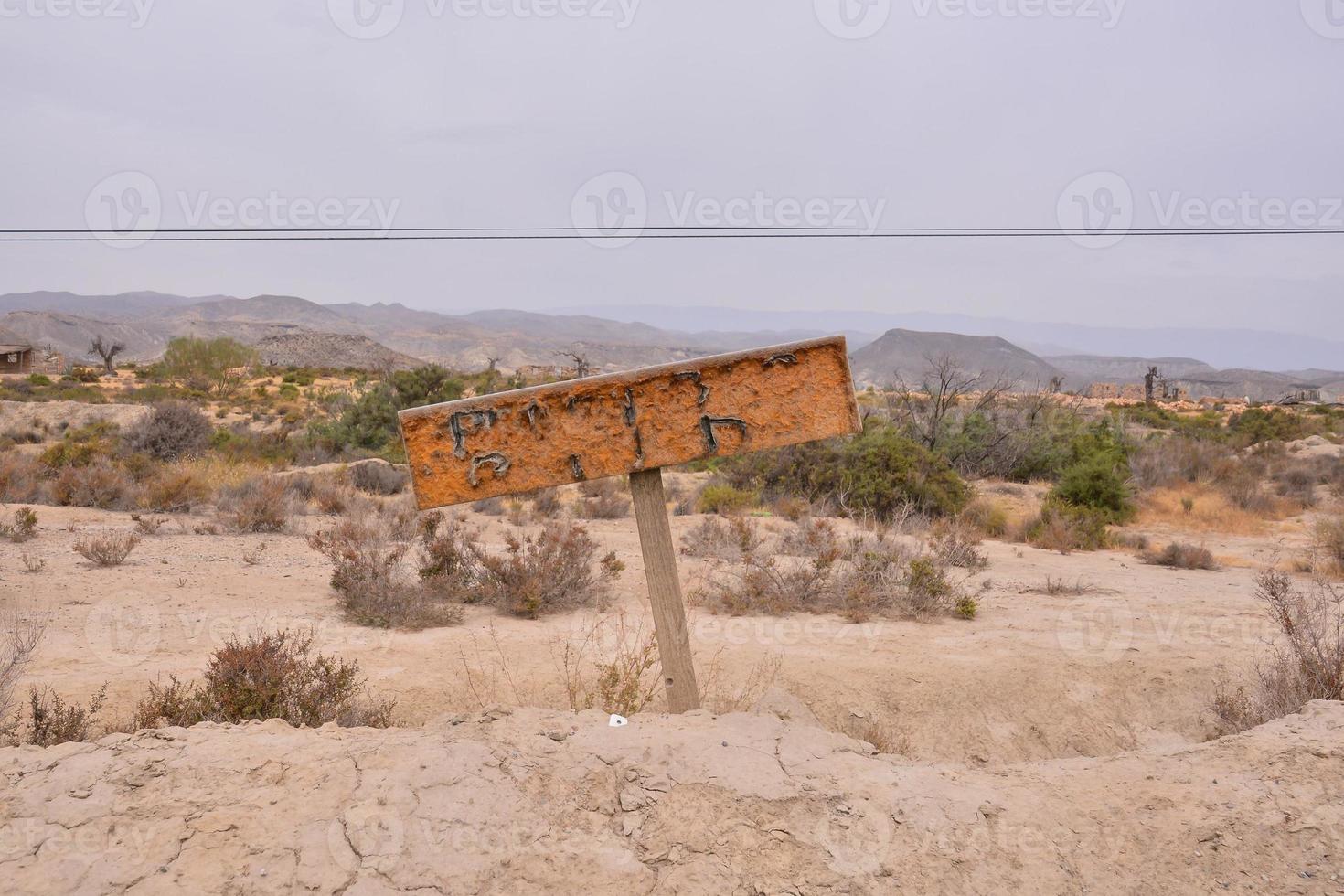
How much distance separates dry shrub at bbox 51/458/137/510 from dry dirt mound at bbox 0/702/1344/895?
9.90 meters

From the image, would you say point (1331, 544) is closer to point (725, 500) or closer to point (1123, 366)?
point (725, 500)

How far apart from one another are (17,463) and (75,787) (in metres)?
13.0

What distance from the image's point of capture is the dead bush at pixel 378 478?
46.8 ft

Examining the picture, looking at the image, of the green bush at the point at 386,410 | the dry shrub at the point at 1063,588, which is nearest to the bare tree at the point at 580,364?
the green bush at the point at 386,410

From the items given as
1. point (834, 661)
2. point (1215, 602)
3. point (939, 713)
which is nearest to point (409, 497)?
point (834, 661)

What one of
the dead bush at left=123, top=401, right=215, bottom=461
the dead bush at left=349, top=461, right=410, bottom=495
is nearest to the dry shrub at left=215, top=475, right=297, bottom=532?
the dead bush at left=349, top=461, right=410, bottom=495

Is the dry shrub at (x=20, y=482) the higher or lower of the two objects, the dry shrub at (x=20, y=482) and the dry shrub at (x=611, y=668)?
the higher

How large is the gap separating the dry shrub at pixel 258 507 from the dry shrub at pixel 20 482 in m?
2.88

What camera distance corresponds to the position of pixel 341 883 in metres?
2.49

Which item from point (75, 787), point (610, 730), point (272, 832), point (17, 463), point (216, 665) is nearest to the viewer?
point (272, 832)

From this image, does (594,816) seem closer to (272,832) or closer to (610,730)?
(610,730)

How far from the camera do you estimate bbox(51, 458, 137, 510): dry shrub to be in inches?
446

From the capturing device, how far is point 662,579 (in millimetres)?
3705

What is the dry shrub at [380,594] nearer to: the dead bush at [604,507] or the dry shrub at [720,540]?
the dry shrub at [720,540]
